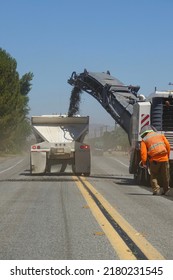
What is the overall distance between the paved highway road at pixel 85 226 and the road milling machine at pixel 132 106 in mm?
4065

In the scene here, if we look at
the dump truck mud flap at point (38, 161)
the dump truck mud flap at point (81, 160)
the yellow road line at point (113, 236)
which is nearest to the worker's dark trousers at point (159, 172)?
the yellow road line at point (113, 236)

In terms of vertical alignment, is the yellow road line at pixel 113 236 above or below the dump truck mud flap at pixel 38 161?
below

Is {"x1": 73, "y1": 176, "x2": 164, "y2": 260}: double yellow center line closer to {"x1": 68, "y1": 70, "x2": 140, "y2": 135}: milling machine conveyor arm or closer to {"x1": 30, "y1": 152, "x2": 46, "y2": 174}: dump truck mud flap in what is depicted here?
{"x1": 68, "y1": 70, "x2": 140, "y2": 135}: milling machine conveyor arm

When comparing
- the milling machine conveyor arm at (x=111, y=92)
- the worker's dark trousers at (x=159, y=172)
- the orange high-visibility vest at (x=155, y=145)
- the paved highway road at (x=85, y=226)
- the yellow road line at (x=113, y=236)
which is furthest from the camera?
the milling machine conveyor arm at (x=111, y=92)

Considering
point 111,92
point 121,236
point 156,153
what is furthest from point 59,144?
point 121,236

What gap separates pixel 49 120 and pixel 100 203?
12435 mm

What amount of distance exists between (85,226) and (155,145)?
5.44 metres

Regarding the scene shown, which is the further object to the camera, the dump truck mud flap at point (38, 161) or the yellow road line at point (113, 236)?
the dump truck mud flap at point (38, 161)

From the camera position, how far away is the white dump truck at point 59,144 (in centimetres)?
2364

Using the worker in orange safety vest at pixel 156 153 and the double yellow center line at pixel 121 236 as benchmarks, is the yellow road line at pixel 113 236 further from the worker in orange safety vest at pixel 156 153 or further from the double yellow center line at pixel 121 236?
the worker in orange safety vest at pixel 156 153

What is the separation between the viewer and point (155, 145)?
13.9 metres
